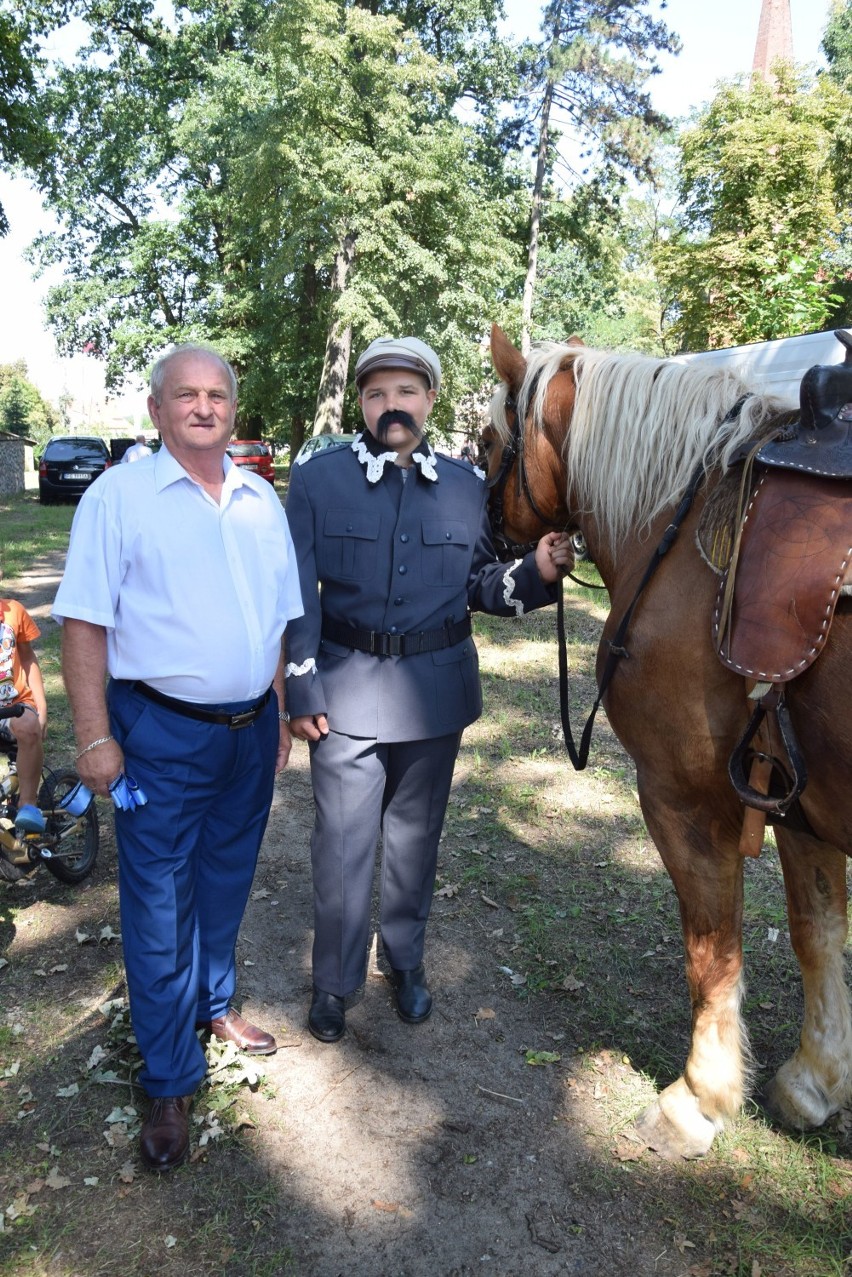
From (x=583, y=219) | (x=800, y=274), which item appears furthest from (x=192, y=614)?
(x=583, y=219)

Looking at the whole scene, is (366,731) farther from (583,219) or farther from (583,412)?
(583,219)

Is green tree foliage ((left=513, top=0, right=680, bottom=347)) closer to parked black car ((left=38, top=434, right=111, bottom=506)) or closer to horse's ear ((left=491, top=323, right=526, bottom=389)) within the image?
parked black car ((left=38, top=434, right=111, bottom=506))

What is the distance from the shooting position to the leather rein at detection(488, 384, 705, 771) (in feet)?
7.35

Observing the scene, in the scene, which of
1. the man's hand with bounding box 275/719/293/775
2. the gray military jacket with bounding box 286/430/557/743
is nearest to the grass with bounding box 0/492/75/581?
the man's hand with bounding box 275/719/293/775

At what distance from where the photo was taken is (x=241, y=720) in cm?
244

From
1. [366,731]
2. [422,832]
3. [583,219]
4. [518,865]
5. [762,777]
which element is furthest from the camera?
[583,219]

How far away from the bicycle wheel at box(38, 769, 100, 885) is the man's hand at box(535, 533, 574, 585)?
2.35m

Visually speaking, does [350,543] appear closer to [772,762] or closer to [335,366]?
[772,762]

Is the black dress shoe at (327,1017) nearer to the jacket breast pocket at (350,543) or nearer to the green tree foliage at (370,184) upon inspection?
the jacket breast pocket at (350,543)

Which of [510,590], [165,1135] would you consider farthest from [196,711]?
[165,1135]

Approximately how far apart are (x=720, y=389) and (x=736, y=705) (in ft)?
2.78

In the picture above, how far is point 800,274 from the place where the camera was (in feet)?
39.7

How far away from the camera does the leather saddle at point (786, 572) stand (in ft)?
6.07

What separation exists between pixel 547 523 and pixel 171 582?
122cm
